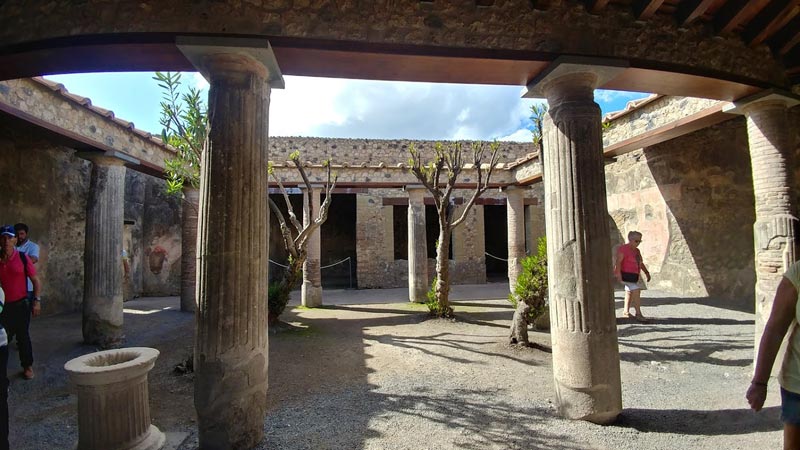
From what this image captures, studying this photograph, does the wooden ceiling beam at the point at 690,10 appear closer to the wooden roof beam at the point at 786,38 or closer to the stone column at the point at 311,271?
the wooden roof beam at the point at 786,38

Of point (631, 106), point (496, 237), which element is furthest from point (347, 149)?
point (631, 106)

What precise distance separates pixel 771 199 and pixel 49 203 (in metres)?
11.5

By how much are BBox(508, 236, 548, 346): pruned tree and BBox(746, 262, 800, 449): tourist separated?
11.7ft

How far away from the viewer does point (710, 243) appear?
8320 mm

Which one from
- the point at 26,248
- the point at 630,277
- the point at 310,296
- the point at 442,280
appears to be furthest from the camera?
the point at 310,296

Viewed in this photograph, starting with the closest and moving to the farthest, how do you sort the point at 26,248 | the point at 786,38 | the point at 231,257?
the point at 231,257
the point at 786,38
the point at 26,248

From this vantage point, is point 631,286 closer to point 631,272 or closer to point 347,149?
point 631,272

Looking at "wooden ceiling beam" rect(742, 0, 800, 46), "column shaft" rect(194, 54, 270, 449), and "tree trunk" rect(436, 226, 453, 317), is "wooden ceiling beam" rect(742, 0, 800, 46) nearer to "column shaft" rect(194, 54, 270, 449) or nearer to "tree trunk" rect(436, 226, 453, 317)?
"column shaft" rect(194, 54, 270, 449)

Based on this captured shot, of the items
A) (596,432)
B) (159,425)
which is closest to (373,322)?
(159,425)

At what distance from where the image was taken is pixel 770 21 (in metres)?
3.46

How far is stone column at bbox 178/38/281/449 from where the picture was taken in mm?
2668

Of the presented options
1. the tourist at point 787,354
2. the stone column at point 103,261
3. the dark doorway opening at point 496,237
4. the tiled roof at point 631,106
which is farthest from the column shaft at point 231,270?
the dark doorway opening at point 496,237

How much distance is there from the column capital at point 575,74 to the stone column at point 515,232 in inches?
266

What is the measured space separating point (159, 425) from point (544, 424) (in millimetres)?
3256
